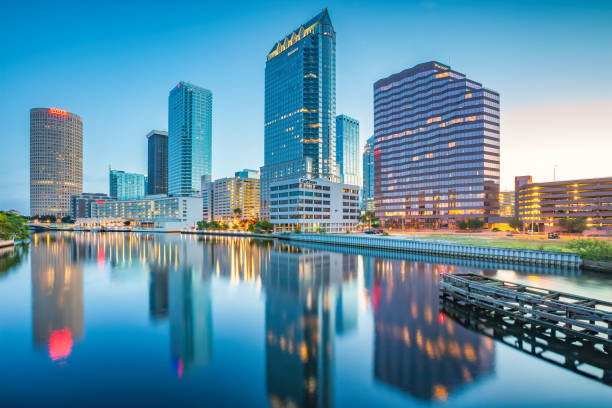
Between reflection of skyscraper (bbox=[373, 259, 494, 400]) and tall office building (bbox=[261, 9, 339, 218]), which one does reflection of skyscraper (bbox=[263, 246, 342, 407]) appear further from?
tall office building (bbox=[261, 9, 339, 218])

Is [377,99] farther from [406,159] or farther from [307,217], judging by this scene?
[307,217]

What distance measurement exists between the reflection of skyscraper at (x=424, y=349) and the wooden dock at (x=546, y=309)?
10.4ft

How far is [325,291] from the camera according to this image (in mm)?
32781

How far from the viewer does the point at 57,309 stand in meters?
26.9

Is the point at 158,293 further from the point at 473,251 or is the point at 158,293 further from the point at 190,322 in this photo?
the point at 473,251

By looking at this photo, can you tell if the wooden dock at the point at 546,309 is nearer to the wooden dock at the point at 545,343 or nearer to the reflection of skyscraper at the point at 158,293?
the wooden dock at the point at 545,343

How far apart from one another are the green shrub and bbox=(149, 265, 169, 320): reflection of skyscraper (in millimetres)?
54265

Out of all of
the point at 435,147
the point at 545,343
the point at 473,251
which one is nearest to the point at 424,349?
the point at 545,343

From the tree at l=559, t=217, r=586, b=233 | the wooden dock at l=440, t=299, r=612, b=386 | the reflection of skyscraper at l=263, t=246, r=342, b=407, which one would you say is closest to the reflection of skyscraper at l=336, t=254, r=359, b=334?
the reflection of skyscraper at l=263, t=246, r=342, b=407

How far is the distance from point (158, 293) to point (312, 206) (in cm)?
9597

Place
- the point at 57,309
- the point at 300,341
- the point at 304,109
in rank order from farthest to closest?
the point at 304,109
the point at 57,309
the point at 300,341

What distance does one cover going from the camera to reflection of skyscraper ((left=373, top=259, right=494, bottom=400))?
562 inches

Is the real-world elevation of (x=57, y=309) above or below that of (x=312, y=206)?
below

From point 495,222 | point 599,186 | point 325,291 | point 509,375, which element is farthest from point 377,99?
point 509,375
